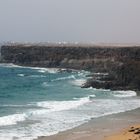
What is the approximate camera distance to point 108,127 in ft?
95.2

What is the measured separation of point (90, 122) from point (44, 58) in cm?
6934

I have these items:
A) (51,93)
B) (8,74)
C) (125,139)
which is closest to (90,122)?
(125,139)

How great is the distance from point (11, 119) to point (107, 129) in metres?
6.68

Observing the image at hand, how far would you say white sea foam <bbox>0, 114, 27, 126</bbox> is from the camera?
30.1 m

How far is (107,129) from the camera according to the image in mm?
28312

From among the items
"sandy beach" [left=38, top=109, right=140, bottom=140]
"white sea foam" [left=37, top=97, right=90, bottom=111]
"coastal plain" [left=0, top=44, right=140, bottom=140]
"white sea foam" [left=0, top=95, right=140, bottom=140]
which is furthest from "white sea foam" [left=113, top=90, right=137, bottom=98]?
"sandy beach" [left=38, top=109, right=140, bottom=140]

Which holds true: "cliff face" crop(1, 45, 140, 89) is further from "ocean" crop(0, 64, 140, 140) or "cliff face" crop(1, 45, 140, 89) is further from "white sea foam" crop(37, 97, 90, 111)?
"white sea foam" crop(37, 97, 90, 111)

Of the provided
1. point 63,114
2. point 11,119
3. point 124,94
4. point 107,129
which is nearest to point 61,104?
point 63,114

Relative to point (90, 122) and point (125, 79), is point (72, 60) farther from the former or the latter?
point (90, 122)

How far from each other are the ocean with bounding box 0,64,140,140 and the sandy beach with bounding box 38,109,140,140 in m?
0.89

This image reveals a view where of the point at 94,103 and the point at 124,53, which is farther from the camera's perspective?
the point at 124,53

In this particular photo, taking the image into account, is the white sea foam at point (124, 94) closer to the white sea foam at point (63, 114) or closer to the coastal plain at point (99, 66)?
the coastal plain at point (99, 66)

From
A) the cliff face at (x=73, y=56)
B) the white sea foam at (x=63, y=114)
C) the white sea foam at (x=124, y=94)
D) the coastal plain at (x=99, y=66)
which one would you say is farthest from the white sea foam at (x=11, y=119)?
the cliff face at (x=73, y=56)

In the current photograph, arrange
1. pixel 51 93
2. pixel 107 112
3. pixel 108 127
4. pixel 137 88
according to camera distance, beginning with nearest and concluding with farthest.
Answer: pixel 108 127 < pixel 107 112 < pixel 51 93 < pixel 137 88
